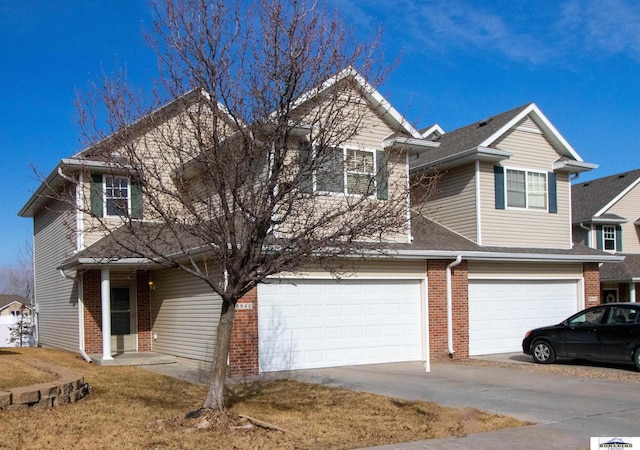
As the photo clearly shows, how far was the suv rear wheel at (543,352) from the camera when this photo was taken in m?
16.4

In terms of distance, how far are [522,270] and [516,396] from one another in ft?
27.1

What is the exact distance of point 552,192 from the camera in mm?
20688

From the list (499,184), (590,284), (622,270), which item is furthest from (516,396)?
(622,270)

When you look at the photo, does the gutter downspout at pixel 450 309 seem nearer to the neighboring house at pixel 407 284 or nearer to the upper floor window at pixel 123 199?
the neighboring house at pixel 407 284

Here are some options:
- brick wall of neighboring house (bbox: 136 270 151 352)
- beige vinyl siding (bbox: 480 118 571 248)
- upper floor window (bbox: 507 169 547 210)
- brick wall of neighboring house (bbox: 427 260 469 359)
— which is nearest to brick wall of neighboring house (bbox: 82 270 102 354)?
brick wall of neighboring house (bbox: 136 270 151 352)

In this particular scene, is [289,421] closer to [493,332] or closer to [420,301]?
[420,301]

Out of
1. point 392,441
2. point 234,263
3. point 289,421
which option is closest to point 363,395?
point 289,421

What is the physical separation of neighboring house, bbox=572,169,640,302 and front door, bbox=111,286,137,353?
18.7 meters

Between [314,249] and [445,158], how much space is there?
11.9 m

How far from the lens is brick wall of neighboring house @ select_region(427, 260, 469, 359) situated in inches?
680

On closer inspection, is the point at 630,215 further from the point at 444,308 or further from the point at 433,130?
the point at 444,308

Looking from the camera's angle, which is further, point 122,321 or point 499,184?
point 499,184

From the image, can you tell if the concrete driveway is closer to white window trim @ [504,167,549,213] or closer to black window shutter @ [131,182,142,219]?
black window shutter @ [131,182,142,219]

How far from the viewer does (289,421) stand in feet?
30.3
